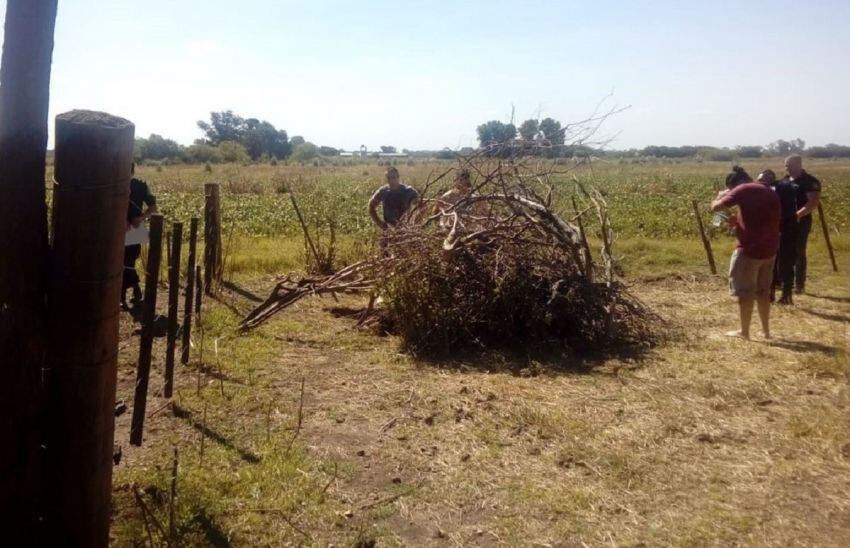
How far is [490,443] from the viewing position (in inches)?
190

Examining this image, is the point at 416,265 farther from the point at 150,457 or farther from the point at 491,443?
the point at 150,457

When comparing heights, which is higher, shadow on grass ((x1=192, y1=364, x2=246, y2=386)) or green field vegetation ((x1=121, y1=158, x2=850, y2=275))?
green field vegetation ((x1=121, y1=158, x2=850, y2=275))

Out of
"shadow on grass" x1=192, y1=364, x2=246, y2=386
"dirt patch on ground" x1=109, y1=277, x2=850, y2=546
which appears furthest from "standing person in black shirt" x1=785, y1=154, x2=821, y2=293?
"shadow on grass" x1=192, y1=364, x2=246, y2=386

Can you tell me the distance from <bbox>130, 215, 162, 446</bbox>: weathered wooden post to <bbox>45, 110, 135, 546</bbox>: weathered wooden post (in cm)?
154

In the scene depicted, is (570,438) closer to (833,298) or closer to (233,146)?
(833,298)

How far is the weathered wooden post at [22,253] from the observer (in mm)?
2465

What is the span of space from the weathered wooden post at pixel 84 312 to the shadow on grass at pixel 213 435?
5.59 feet

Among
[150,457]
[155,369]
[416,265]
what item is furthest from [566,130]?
[150,457]

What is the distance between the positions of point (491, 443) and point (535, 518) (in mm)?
978

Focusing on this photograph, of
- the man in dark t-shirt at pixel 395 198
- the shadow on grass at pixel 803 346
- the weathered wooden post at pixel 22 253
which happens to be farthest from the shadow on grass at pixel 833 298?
the weathered wooden post at pixel 22 253

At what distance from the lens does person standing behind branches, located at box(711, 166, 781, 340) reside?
24.2 ft

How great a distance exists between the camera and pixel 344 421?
5.24 m

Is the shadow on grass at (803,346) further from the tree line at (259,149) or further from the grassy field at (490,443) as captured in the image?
the tree line at (259,149)

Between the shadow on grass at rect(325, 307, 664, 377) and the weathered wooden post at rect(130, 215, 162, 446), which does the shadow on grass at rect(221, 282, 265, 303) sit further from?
the weathered wooden post at rect(130, 215, 162, 446)
